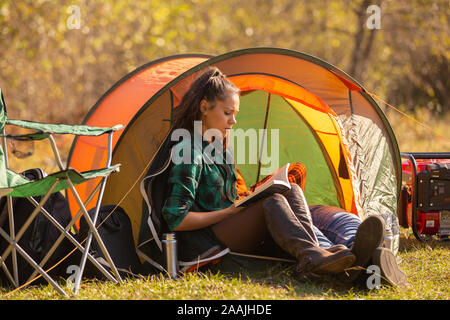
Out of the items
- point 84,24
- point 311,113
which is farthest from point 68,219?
point 84,24

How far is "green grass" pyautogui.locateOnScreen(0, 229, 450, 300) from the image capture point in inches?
99.6

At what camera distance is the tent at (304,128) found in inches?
127

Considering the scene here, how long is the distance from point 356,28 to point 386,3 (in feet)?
3.49

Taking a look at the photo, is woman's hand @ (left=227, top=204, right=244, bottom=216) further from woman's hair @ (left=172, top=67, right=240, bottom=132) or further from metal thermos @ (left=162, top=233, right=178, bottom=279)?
woman's hair @ (left=172, top=67, right=240, bottom=132)

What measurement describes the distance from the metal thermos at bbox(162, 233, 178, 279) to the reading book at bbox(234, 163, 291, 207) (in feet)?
1.14

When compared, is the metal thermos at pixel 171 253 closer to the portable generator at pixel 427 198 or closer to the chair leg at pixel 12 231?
the chair leg at pixel 12 231

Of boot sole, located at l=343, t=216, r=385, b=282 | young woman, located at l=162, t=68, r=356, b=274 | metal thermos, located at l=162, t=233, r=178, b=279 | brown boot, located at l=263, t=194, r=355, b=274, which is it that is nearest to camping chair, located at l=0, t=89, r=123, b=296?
metal thermos, located at l=162, t=233, r=178, b=279

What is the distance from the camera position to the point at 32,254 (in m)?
2.88

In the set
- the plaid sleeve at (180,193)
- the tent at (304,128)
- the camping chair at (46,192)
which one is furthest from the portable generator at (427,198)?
the camping chair at (46,192)

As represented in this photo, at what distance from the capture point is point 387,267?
8.50 feet

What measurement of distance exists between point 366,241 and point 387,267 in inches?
6.7

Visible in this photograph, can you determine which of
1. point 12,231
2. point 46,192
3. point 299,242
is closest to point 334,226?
point 299,242

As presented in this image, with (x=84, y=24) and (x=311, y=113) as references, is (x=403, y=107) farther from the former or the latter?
(x=311, y=113)

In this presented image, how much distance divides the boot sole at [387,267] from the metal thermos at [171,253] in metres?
0.93
